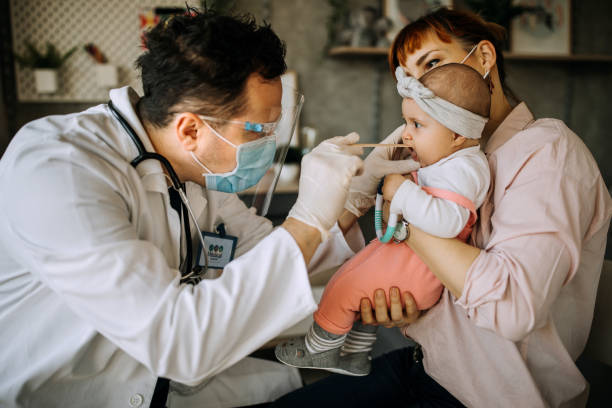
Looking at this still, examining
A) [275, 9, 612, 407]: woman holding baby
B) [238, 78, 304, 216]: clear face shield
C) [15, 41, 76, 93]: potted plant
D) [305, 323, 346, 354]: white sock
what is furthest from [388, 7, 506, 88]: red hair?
[15, 41, 76, 93]: potted plant

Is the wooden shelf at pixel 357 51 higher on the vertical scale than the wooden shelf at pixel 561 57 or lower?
higher

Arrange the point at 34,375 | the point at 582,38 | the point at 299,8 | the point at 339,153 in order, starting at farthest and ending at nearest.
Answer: the point at 582,38
the point at 299,8
the point at 339,153
the point at 34,375

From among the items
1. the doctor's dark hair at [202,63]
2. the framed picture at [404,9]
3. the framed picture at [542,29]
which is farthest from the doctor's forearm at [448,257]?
the framed picture at [542,29]

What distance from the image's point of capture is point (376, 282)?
1154 mm

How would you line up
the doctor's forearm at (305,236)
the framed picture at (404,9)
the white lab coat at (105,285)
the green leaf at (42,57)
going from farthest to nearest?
the framed picture at (404,9), the green leaf at (42,57), the doctor's forearm at (305,236), the white lab coat at (105,285)

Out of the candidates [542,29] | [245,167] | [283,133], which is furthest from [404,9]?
[245,167]

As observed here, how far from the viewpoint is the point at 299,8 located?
326 centimetres

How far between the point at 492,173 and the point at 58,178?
3.48 feet

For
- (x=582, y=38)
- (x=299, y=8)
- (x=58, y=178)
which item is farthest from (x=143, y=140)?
(x=582, y=38)

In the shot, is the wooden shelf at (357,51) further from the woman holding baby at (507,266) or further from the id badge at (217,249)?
the id badge at (217,249)

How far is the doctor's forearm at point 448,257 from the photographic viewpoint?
0.97 meters

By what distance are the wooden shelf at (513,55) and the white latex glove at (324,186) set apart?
232 cm

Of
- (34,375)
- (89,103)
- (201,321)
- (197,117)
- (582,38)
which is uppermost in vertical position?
(582,38)

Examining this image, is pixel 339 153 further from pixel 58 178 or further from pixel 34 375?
pixel 34 375
